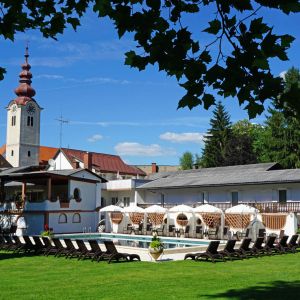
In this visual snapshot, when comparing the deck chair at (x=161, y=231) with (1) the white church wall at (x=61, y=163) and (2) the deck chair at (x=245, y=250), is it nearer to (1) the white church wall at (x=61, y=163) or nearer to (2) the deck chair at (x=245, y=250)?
(2) the deck chair at (x=245, y=250)

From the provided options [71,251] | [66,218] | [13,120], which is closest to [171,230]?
[66,218]

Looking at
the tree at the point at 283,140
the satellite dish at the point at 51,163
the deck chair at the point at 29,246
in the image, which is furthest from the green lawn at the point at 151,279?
the satellite dish at the point at 51,163

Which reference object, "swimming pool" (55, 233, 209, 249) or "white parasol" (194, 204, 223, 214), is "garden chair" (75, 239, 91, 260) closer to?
"swimming pool" (55, 233, 209, 249)

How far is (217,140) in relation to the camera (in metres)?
72.4

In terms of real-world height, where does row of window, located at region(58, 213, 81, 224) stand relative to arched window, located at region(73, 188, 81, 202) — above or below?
below

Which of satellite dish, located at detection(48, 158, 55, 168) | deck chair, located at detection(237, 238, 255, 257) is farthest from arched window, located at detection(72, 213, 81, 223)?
deck chair, located at detection(237, 238, 255, 257)

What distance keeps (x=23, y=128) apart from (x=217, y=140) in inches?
1167

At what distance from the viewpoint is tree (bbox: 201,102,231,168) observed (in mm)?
70912

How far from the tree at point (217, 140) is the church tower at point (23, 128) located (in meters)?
26.4

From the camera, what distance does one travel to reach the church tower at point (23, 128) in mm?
77688

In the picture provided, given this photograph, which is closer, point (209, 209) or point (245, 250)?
point (245, 250)

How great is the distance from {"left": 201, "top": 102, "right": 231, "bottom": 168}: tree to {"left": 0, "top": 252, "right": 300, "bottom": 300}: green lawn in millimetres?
51132

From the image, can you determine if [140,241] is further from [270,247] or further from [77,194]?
[270,247]

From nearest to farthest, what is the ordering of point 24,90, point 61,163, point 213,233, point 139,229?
point 213,233 → point 139,229 → point 61,163 → point 24,90
